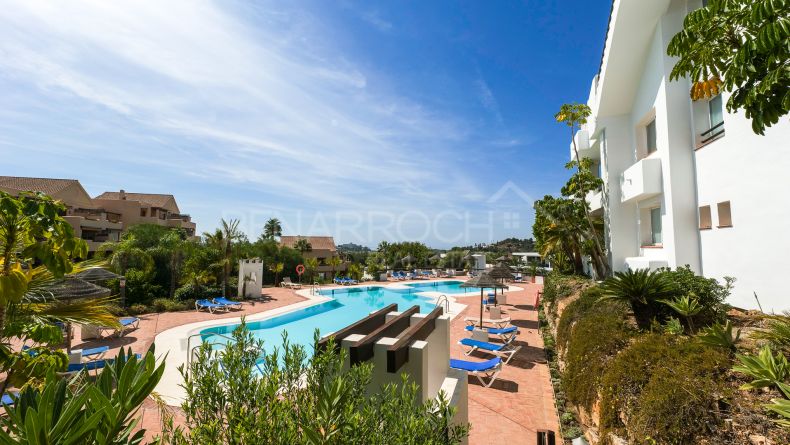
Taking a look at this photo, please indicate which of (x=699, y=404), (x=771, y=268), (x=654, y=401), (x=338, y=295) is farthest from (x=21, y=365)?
(x=338, y=295)

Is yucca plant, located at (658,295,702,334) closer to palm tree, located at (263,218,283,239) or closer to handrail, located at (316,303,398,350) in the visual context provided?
handrail, located at (316,303,398,350)

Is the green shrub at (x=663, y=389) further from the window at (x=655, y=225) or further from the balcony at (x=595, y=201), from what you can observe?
the balcony at (x=595, y=201)

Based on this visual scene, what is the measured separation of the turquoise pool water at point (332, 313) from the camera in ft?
49.3

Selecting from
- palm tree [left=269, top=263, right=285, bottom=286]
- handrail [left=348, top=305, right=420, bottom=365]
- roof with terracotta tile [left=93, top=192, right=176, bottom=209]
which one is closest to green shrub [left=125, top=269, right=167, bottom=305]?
palm tree [left=269, top=263, right=285, bottom=286]

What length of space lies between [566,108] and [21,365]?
16.5m

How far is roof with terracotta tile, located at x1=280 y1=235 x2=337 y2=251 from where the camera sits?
49.4 meters

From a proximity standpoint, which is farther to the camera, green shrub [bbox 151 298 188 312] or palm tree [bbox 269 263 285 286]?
palm tree [bbox 269 263 285 286]

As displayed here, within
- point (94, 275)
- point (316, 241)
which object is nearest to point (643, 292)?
point (94, 275)

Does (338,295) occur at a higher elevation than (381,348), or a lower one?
lower

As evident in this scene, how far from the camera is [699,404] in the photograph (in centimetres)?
382

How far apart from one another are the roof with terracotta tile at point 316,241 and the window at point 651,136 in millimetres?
42642

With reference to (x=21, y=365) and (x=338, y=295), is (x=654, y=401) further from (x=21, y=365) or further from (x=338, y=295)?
(x=338, y=295)

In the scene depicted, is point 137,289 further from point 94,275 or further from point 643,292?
point 643,292

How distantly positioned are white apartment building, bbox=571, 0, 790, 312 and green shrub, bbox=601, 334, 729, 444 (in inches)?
174
